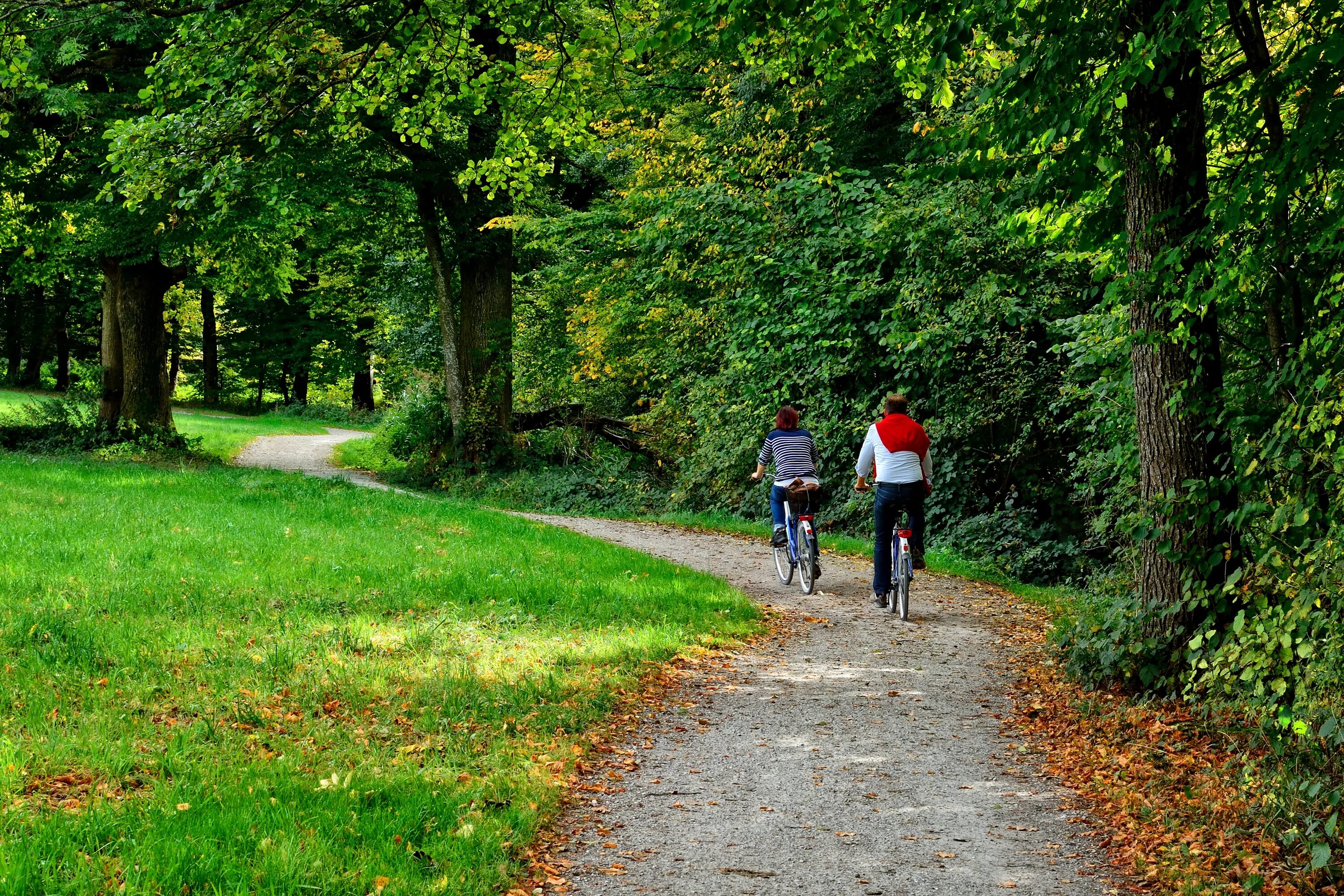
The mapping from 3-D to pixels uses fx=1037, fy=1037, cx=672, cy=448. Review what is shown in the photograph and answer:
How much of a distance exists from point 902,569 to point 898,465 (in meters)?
1.05

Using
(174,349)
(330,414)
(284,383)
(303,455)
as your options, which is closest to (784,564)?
(303,455)

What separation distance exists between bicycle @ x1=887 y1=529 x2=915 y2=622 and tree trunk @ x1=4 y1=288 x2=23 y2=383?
53.8 meters

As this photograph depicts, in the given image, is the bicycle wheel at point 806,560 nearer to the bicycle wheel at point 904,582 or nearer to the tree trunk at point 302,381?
the bicycle wheel at point 904,582

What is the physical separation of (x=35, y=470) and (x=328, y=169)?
297 inches

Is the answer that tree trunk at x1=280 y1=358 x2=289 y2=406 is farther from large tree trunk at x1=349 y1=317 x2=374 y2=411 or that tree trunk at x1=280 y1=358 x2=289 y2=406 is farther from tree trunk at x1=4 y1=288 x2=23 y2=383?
tree trunk at x1=4 y1=288 x2=23 y2=383

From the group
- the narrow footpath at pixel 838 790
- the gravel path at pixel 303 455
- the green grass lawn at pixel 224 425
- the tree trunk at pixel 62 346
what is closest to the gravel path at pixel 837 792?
the narrow footpath at pixel 838 790

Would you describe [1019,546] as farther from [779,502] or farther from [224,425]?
[224,425]

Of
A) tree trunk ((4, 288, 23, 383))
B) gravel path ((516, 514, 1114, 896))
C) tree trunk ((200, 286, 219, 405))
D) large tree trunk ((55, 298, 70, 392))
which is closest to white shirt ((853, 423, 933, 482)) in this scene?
gravel path ((516, 514, 1114, 896))

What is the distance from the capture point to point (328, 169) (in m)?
20.1

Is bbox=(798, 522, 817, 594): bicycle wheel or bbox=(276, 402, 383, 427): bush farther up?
bbox=(276, 402, 383, 427): bush

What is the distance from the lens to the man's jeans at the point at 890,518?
10422 mm

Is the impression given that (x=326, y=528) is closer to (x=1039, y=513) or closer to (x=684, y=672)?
(x=684, y=672)

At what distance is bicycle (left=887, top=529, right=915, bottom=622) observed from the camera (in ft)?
33.5

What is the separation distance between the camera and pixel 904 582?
1019 centimetres
